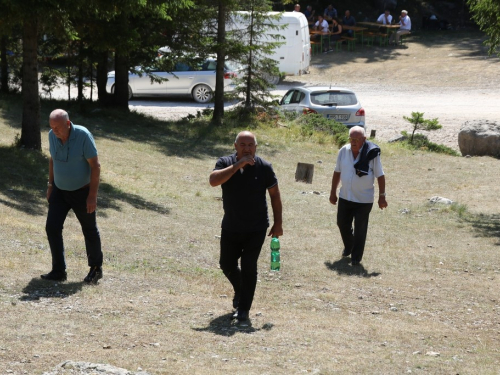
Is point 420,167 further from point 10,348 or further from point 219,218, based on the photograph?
point 10,348

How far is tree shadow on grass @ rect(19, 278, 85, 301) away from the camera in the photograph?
7340 mm

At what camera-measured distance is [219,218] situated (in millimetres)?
12836

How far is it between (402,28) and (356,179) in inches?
1316

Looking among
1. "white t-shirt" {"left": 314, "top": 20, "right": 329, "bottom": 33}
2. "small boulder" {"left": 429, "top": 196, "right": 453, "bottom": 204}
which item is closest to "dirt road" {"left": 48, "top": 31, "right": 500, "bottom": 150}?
"white t-shirt" {"left": 314, "top": 20, "right": 329, "bottom": 33}

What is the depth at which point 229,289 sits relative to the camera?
850 cm

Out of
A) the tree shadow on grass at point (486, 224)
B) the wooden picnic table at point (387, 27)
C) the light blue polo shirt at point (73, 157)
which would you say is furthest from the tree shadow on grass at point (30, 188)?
the wooden picnic table at point (387, 27)

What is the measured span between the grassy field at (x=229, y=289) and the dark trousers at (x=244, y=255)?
0.29m

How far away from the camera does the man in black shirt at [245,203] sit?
22.0ft

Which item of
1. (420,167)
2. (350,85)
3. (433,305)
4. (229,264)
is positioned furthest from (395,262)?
(350,85)

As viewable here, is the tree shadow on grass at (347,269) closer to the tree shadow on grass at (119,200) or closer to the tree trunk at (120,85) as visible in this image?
the tree shadow on grass at (119,200)

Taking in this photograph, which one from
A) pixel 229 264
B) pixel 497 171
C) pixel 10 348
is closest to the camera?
pixel 10 348

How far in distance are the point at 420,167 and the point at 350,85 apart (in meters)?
15.5

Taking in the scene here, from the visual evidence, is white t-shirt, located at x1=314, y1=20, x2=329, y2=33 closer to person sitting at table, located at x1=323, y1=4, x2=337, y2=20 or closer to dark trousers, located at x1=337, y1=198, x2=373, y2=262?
person sitting at table, located at x1=323, y1=4, x2=337, y2=20

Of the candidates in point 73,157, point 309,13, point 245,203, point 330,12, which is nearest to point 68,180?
point 73,157
